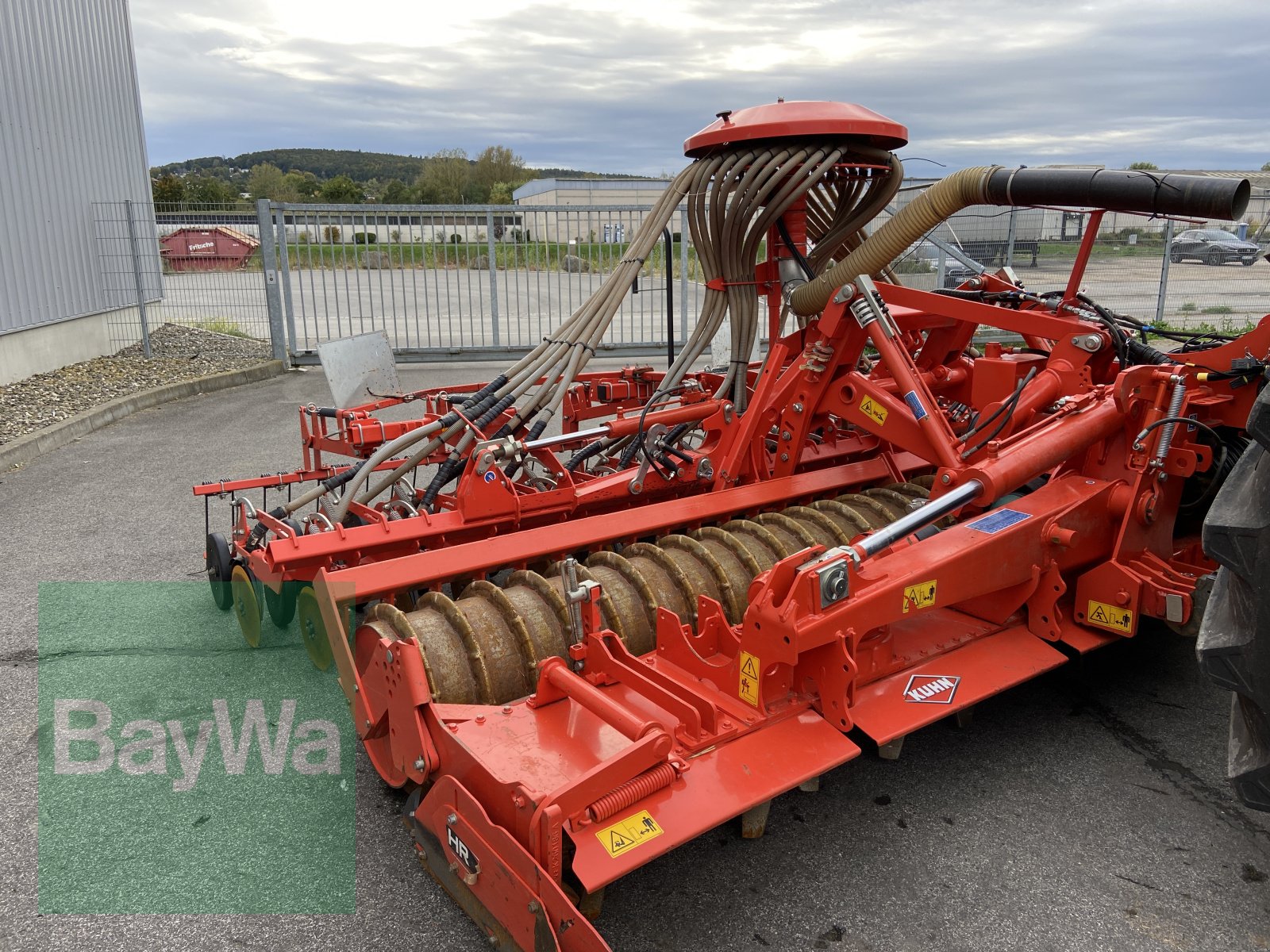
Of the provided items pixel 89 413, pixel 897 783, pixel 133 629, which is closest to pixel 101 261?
pixel 89 413

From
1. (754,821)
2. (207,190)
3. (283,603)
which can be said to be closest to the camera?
(754,821)

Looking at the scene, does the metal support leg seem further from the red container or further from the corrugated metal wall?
the red container

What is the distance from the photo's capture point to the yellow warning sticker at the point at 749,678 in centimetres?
268

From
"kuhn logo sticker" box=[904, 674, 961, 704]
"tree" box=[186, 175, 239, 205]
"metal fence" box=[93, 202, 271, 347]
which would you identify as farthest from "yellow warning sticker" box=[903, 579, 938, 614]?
"tree" box=[186, 175, 239, 205]

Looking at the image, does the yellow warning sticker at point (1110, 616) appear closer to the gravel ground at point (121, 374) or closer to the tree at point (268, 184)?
the gravel ground at point (121, 374)

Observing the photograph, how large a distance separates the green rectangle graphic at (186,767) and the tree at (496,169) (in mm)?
39256

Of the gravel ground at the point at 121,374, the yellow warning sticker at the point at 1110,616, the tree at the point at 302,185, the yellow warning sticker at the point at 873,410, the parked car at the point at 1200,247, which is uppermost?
the tree at the point at 302,185

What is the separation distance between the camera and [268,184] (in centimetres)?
4706

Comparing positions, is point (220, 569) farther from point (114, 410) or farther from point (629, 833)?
point (114, 410)

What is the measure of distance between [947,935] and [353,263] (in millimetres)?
11283

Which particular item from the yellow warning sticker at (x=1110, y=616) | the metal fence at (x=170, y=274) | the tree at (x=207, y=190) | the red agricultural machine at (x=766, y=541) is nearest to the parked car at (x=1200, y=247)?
the red agricultural machine at (x=766, y=541)

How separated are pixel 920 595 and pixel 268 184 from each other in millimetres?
50295

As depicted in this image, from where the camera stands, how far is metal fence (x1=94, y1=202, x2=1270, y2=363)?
1162 cm

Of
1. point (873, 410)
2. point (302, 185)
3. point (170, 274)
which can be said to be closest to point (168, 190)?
point (302, 185)
